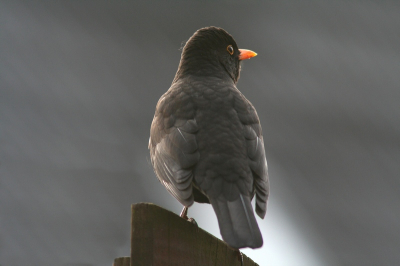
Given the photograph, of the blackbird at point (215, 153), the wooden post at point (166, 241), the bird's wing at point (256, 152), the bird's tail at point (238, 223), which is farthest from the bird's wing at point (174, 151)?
Answer: the wooden post at point (166, 241)

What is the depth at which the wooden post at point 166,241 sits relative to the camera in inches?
74.0

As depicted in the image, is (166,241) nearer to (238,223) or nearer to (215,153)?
(238,223)

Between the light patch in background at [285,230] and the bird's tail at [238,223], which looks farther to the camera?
the light patch in background at [285,230]

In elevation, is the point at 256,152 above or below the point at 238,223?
above

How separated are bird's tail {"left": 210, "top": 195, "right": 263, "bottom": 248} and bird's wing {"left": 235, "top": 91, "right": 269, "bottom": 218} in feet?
0.43

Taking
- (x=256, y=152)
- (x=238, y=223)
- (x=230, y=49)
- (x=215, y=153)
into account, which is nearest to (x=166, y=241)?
(x=238, y=223)

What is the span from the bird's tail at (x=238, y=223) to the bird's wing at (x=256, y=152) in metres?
0.13

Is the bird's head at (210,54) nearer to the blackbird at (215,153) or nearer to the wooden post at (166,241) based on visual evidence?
the blackbird at (215,153)

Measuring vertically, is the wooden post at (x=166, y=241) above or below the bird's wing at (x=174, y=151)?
below

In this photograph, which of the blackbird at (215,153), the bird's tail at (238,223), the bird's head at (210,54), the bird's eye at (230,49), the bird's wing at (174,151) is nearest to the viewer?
the bird's tail at (238,223)

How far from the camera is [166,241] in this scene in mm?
1968

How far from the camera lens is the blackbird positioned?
2479 millimetres

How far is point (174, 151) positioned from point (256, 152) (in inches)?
19.4

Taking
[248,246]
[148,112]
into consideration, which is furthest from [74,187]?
[248,246]
